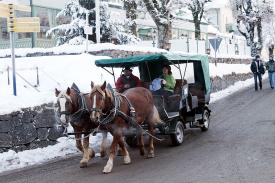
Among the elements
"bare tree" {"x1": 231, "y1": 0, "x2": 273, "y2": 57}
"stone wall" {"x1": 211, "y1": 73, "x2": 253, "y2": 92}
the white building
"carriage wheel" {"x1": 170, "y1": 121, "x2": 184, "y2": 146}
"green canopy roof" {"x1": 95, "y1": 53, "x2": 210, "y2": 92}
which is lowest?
"carriage wheel" {"x1": 170, "y1": 121, "x2": 184, "y2": 146}

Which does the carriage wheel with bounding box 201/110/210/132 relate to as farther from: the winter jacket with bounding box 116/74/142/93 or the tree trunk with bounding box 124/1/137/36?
the tree trunk with bounding box 124/1/137/36

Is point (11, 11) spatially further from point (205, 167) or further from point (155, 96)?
point (205, 167)

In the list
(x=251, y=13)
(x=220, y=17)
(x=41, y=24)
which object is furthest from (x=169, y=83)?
(x=220, y=17)

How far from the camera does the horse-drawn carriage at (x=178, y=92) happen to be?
39.9ft

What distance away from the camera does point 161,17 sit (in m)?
27.5

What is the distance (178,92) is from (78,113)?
3.48m

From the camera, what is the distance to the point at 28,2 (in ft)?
102

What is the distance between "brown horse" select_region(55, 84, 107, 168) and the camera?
9859 mm

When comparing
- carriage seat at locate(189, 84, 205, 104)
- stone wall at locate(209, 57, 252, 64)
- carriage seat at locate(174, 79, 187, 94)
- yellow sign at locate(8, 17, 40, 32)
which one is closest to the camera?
carriage seat at locate(174, 79, 187, 94)

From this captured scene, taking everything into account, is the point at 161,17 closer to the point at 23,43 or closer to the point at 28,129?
the point at 23,43

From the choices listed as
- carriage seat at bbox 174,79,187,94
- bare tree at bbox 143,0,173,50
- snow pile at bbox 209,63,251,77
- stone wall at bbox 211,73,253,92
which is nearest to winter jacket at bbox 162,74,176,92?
carriage seat at bbox 174,79,187,94

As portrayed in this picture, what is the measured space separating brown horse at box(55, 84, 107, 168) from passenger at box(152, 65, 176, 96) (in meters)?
2.56

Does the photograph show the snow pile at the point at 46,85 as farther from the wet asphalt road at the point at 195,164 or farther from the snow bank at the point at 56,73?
the wet asphalt road at the point at 195,164

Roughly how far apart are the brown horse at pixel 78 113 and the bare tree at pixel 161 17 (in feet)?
56.6
